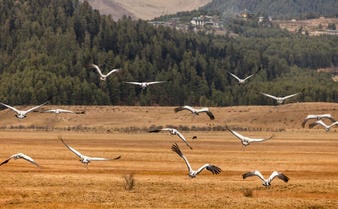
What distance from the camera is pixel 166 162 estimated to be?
8188 centimetres

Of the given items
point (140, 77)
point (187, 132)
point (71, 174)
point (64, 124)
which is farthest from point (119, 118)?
point (71, 174)

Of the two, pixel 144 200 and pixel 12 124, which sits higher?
pixel 144 200

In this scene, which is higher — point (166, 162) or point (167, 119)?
point (166, 162)

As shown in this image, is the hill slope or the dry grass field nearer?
the dry grass field

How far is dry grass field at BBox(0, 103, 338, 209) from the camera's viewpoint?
51781 mm

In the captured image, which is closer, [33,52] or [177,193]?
[177,193]

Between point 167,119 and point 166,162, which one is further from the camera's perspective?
point 167,119

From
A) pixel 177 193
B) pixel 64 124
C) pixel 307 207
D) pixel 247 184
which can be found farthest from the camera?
pixel 64 124

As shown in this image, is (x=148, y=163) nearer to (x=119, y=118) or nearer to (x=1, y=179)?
(x=1, y=179)

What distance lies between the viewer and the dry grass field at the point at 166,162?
5178 cm

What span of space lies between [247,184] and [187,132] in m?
83.9

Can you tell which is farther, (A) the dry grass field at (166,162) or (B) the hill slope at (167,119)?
(B) the hill slope at (167,119)

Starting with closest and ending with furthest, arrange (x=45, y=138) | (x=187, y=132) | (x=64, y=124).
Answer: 1. (x=45, y=138)
2. (x=187, y=132)
3. (x=64, y=124)

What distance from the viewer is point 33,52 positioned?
640ft
